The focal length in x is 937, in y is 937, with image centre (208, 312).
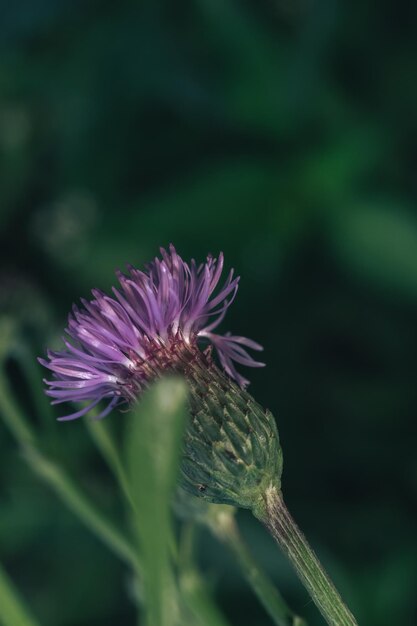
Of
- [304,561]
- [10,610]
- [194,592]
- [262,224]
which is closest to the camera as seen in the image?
[304,561]

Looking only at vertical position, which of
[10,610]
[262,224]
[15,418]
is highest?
[262,224]

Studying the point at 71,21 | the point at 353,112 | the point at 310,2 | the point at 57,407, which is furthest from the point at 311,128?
the point at 57,407

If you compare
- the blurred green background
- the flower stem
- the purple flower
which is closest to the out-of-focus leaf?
the blurred green background

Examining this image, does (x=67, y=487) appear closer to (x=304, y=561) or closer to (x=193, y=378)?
(x=193, y=378)

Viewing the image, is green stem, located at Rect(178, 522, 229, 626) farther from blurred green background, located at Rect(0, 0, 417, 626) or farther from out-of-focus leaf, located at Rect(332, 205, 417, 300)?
out-of-focus leaf, located at Rect(332, 205, 417, 300)

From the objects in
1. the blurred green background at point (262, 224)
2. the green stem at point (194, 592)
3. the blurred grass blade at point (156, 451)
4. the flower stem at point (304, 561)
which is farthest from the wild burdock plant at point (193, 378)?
the blurred green background at point (262, 224)

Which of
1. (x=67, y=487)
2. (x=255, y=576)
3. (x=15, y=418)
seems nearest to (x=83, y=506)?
(x=67, y=487)

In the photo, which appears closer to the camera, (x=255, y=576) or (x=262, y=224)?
(x=255, y=576)
